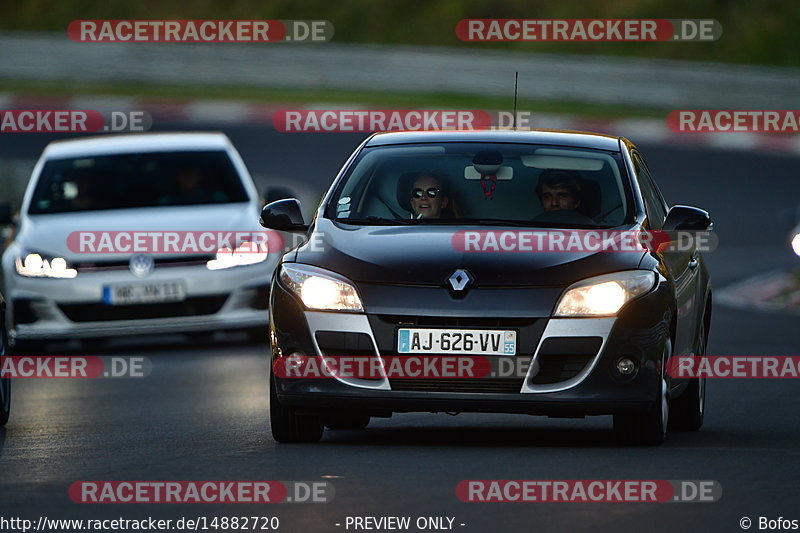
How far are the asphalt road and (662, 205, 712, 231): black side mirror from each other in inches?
41.0

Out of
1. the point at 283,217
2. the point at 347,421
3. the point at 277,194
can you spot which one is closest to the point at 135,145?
the point at 277,194

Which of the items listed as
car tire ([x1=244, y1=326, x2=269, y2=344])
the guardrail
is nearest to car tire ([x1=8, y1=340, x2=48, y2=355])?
car tire ([x1=244, y1=326, x2=269, y2=344])

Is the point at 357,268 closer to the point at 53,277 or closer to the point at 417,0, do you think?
the point at 53,277

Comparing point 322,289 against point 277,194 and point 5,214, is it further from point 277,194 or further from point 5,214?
point 5,214

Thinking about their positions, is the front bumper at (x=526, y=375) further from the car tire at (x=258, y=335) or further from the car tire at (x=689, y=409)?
the car tire at (x=258, y=335)

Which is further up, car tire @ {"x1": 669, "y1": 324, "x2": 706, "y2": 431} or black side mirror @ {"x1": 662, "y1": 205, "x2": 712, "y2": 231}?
black side mirror @ {"x1": 662, "y1": 205, "x2": 712, "y2": 231}

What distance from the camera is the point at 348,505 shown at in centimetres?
752

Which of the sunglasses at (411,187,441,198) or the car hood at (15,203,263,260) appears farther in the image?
the car hood at (15,203,263,260)

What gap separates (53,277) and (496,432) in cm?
613

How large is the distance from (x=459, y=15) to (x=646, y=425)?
44609 millimetres

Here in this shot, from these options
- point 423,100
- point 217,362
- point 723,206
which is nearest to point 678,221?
point 217,362

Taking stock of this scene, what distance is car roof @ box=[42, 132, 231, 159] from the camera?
1678 centimetres

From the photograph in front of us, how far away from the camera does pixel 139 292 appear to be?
605 inches

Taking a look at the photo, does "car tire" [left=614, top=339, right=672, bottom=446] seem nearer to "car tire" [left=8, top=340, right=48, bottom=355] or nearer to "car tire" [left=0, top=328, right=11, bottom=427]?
"car tire" [left=0, top=328, right=11, bottom=427]
